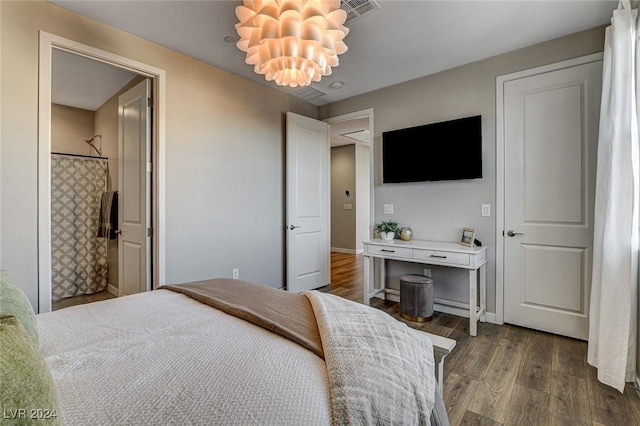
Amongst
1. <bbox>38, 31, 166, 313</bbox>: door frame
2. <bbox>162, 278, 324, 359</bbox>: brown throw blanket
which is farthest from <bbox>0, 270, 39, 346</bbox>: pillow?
<bbox>38, 31, 166, 313</bbox>: door frame

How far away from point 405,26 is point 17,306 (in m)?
2.81

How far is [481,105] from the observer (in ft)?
9.54

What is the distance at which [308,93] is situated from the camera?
3.76 m

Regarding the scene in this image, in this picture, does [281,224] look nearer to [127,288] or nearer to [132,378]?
[127,288]

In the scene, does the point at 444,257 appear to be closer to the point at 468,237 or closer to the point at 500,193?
the point at 468,237

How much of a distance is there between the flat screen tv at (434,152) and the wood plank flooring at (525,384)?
1.51m

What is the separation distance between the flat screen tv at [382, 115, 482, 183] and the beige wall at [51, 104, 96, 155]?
13.8ft

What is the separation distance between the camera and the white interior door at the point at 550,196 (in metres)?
Answer: 2.41

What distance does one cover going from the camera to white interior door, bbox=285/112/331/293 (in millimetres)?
3648

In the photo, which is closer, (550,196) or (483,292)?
(550,196)

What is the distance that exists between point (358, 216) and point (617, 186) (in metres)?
5.18

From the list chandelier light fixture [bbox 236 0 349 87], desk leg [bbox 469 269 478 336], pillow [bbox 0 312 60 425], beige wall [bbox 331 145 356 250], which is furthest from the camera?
beige wall [bbox 331 145 356 250]

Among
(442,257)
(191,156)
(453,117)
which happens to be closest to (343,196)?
(453,117)

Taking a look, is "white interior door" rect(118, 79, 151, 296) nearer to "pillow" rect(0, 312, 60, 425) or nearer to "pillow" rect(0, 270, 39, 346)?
"pillow" rect(0, 270, 39, 346)
